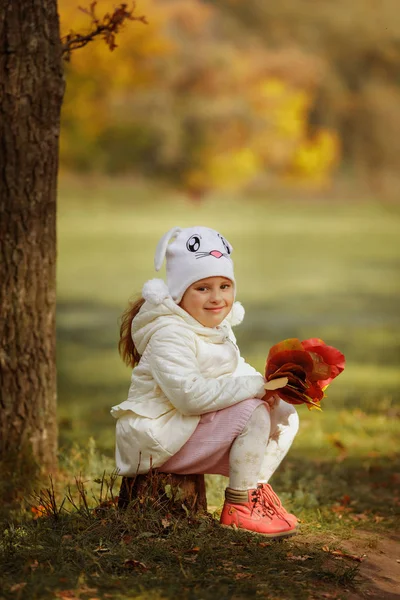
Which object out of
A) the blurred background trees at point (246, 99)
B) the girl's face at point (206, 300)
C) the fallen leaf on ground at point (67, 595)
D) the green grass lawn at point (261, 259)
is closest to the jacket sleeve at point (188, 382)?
the girl's face at point (206, 300)

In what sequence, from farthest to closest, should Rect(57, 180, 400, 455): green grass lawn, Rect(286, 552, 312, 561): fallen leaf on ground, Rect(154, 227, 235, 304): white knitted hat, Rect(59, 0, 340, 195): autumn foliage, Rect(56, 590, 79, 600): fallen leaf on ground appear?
Rect(59, 0, 340, 195): autumn foliage, Rect(57, 180, 400, 455): green grass lawn, Rect(154, 227, 235, 304): white knitted hat, Rect(286, 552, 312, 561): fallen leaf on ground, Rect(56, 590, 79, 600): fallen leaf on ground

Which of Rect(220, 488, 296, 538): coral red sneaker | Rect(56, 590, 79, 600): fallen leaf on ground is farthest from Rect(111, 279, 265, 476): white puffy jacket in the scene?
Rect(56, 590, 79, 600): fallen leaf on ground

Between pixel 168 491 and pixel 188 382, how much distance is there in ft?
1.65

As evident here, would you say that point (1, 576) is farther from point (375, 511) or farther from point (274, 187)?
point (274, 187)

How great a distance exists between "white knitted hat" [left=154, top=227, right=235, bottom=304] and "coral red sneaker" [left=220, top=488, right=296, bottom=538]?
0.85 metres

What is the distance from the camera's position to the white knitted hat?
3.85 metres

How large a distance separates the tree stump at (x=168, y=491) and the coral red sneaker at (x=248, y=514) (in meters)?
0.18

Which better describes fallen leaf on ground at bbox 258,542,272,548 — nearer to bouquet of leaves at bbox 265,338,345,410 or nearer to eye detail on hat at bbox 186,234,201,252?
bouquet of leaves at bbox 265,338,345,410

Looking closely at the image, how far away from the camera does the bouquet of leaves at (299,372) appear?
365 cm

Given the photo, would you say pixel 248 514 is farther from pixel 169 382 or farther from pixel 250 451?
pixel 169 382

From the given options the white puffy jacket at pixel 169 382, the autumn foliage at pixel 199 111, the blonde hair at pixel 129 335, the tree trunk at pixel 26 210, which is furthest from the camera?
the autumn foliage at pixel 199 111

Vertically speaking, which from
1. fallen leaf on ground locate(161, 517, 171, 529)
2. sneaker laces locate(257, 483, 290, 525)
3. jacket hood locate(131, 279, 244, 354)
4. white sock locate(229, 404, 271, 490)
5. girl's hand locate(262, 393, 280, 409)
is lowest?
fallen leaf on ground locate(161, 517, 171, 529)

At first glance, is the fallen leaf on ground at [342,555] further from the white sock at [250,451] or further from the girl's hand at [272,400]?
the girl's hand at [272,400]

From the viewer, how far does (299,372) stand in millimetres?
3668
